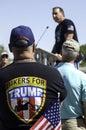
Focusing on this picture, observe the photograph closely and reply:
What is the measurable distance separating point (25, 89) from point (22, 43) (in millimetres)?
389

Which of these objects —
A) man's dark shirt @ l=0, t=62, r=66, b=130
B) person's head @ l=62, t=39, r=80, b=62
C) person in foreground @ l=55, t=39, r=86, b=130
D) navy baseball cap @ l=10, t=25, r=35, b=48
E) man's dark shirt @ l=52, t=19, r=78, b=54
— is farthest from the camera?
man's dark shirt @ l=52, t=19, r=78, b=54

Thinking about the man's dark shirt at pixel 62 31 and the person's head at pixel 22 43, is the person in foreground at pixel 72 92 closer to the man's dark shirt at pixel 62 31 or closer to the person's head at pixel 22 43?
the person's head at pixel 22 43

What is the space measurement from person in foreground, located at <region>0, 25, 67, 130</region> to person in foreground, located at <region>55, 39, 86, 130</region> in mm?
1396

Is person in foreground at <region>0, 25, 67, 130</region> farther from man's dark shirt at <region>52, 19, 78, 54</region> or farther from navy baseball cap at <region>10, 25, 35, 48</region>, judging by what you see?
man's dark shirt at <region>52, 19, 78, 54</region>

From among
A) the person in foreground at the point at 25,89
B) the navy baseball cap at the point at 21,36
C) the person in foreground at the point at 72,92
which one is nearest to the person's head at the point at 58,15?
the person in foreground at the point at 72,92

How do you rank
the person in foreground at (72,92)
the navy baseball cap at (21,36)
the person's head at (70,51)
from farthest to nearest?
the person's head at (70,51) → the person in foreground at (72,92) → the navy baseball cap at (21,36)

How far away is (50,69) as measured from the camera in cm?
403

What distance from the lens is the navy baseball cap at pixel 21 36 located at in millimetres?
4061

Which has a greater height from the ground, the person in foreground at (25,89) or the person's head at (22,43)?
the person's head at (22,43)

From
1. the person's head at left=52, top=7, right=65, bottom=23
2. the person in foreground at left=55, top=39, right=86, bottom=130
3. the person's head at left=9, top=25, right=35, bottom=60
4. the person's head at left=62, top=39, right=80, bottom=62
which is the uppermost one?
the person's head at left=52, top=7, right=65, bottom=23

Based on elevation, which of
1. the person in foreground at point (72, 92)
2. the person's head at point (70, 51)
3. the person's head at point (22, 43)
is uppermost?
the person's head at point (22, 43)

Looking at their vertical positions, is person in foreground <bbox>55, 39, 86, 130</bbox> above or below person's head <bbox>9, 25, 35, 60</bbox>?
below

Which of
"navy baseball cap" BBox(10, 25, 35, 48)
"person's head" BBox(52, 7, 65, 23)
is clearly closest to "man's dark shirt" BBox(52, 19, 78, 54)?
"person's head" BBox(52, 7, 65, 23)

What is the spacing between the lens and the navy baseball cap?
4.06m
